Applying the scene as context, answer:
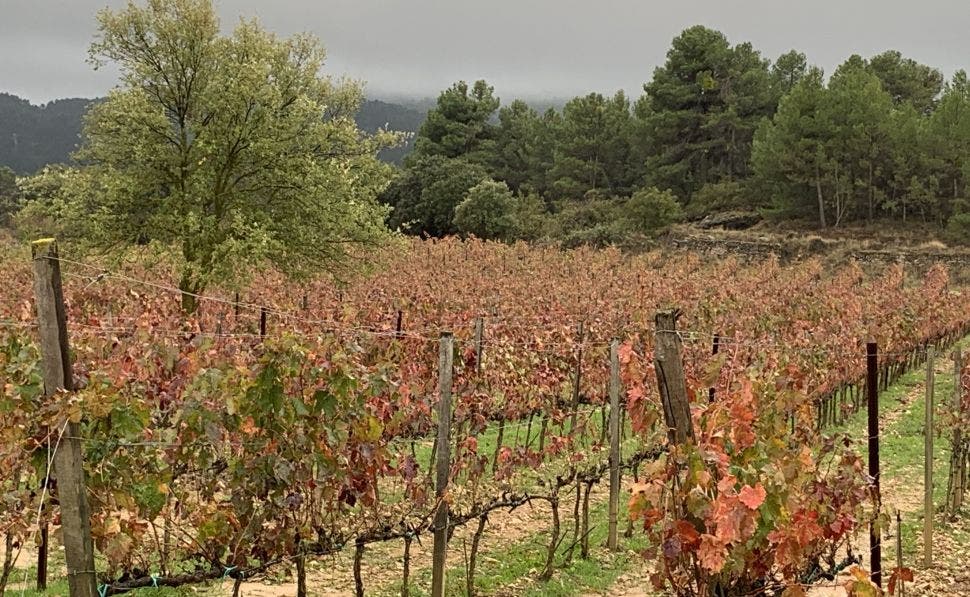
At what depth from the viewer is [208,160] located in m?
13.5

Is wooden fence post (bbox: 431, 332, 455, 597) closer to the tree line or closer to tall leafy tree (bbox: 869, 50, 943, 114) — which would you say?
the tree line

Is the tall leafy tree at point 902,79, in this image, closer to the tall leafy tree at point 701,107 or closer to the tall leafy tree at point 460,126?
the tall leafy tree at point 701,107

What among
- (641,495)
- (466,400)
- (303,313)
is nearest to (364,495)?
(641,495)

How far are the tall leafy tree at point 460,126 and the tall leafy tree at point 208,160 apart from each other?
112 feet

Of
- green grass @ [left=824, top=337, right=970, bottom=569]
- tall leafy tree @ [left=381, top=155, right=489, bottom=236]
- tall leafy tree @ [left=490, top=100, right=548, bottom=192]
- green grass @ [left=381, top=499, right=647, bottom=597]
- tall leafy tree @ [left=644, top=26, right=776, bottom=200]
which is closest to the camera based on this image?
green grass @ [left=381, top=499, right=647, bottom=597]

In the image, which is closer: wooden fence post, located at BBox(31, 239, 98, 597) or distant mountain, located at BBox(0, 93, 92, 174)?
wooden fence post, located at BBox(31, 239, 98, 597)

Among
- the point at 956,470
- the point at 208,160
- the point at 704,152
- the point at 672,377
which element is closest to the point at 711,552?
the point at 672,377

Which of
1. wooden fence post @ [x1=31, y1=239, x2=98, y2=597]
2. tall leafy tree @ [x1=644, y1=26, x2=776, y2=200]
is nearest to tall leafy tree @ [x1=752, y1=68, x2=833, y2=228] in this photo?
tall leafy tree @ [x1=644, y1=26, x2=776, y2=200]

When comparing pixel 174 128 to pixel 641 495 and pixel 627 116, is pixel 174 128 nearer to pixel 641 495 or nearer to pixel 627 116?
pixel 641 495

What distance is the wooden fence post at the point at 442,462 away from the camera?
476 cm

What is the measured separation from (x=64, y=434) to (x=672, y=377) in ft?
8.63

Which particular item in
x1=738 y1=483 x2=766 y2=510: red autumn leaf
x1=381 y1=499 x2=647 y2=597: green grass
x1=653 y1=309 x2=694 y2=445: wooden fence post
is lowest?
x1=381 y1=499 x2=647 y2=597: green grass

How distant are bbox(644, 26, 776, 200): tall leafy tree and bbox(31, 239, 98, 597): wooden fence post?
140 ft

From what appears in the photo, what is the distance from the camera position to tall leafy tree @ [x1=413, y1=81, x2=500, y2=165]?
159 feet
